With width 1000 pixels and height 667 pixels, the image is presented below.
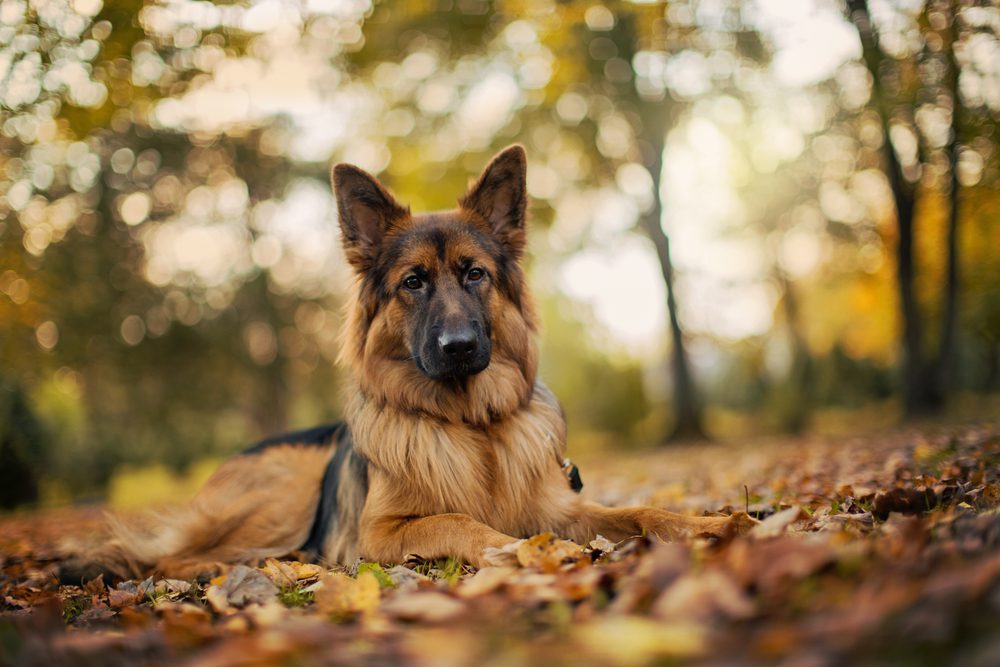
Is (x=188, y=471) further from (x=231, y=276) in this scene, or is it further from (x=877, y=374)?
(x=877, y=374)

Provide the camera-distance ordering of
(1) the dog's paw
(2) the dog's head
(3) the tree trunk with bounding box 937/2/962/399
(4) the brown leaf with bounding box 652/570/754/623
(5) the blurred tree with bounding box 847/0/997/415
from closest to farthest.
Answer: (4) the brown leaf with bounding box 652/570/754/623 → (1) the dog's paw → (2) the dog's head → (5) the blurred tree with bounding box 847/0/997/415 → (3) the tree trunk with bounding box 937/2/962/399

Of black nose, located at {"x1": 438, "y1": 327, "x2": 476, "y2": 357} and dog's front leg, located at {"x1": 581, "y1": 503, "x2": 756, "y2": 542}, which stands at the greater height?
black nose, located at {"x1": 438, "y1": 327, "x2": 476, "y2": 357}

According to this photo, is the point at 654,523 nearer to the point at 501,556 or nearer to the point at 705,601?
the point at 501,556

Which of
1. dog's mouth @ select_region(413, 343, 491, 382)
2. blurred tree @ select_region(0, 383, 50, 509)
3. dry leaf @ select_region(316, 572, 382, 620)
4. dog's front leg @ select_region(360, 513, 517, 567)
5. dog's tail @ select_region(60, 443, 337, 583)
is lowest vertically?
blurred tree @ select_region(0, 383, 50, 509)

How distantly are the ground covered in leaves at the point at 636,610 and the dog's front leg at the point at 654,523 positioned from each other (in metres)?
0.29

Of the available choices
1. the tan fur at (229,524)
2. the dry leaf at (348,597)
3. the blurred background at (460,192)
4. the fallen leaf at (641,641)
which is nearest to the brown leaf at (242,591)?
the dry leaf at (348,597)

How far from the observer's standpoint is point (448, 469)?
3.91m

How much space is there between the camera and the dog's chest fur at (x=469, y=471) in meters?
3.88

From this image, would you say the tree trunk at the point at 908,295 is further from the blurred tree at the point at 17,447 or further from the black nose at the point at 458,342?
the blurred tree at the point at 17,447

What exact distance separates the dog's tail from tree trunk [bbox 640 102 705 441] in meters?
13.1

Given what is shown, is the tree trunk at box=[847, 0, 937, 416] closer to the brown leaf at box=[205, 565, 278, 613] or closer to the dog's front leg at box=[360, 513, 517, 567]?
the dog's front leg at box=[360, 513, 517, 567]

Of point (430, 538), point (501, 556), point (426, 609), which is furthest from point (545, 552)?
point (426, 609)

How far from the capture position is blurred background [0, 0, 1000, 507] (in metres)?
11.1

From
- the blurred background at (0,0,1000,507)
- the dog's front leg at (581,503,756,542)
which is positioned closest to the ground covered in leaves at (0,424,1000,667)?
the dog's front leg at (581,503,756,542)
